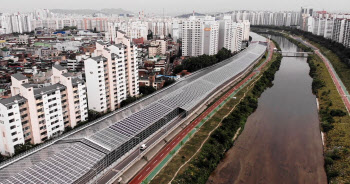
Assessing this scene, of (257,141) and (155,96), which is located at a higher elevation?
(155,96)

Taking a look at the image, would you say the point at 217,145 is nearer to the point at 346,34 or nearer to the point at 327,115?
the point at 327,115

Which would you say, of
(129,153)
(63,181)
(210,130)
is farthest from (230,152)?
(63,181)

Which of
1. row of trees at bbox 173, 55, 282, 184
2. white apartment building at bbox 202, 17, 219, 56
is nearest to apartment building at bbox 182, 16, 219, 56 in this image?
white apartment building at bbox 202, 17, 219, 56

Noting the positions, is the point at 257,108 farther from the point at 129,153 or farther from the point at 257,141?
the point at 129,153

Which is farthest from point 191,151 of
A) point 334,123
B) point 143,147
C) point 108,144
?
point 334,123

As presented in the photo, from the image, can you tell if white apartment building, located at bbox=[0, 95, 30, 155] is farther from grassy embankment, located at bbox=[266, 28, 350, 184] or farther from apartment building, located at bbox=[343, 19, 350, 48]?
apartment building, located at bbox=[343, 19, 350, 48]

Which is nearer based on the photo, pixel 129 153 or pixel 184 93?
pixel 129 153
